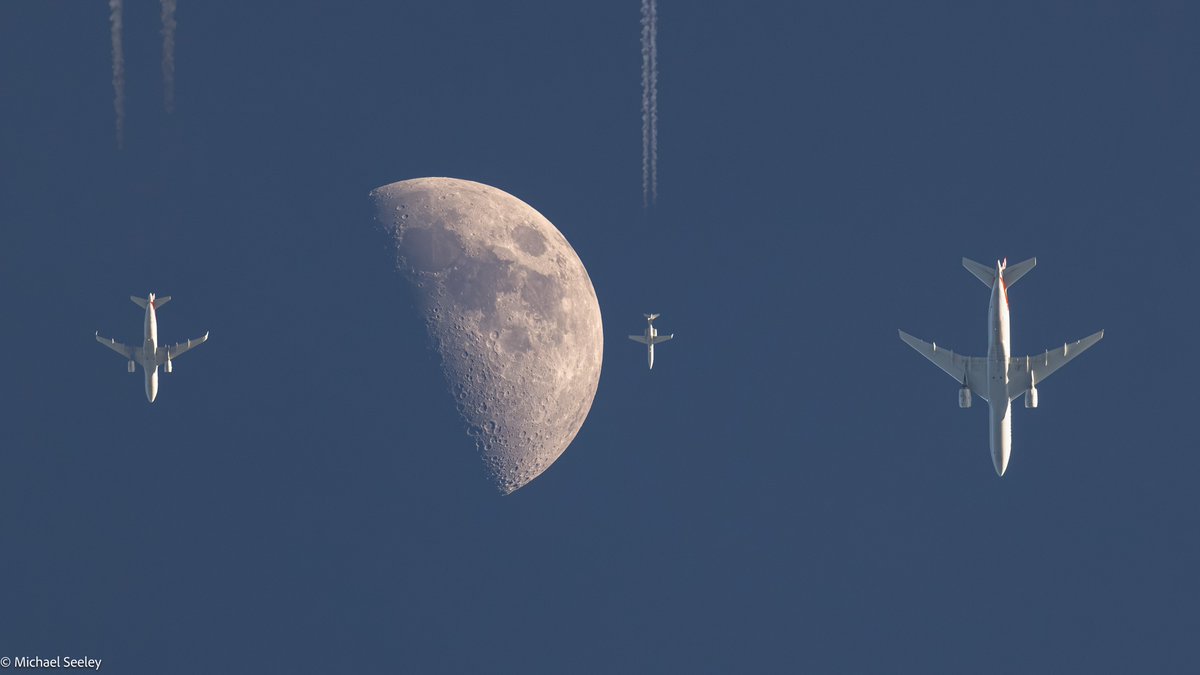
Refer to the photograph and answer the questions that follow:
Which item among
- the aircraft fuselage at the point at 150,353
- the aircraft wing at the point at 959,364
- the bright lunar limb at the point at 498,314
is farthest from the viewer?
the aircraft fuselage at the point at 150,353

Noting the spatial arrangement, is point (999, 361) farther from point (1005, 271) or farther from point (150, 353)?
point (150, 353)

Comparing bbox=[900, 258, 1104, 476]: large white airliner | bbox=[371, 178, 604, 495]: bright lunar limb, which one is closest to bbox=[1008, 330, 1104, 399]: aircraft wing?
bbox=[900, 258, 1104, 476]: large white airliner

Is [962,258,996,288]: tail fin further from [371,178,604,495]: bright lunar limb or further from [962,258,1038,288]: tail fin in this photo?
[371,178,604,495]: bright lunar limb

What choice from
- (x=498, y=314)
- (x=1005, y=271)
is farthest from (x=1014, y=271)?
(x=498, y=314)

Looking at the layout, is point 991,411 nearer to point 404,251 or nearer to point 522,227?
point 522,227

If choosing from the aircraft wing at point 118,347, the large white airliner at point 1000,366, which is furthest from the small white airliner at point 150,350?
the large white airliner at point 1000,366

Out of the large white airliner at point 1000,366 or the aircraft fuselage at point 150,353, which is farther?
the aircraft fuselage at point 150,353

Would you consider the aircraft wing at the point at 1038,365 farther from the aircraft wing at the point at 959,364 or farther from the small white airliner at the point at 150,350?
the small white airliner at the point at 150,350
